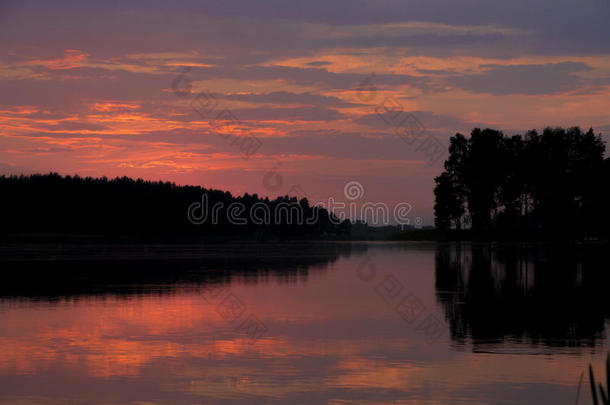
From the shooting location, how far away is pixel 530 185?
456ft

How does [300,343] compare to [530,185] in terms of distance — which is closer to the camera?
[300,343]

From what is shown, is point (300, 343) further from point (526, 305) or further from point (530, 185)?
point (530, 185)

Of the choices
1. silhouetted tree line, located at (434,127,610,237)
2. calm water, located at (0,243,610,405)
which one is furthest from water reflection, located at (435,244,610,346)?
silhouetted tree line, located at (434,127,610,237)

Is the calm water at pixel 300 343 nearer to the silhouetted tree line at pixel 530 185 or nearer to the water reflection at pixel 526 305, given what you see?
the water reflection at pixel 526 305

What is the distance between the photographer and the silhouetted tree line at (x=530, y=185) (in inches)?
5428

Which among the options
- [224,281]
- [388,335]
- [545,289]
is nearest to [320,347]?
[388,335]

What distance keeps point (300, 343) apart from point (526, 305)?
12272 millimetres

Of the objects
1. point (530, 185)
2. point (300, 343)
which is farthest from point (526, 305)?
point (530, 185)

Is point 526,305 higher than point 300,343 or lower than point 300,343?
higher

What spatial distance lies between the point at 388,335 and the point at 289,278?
2315cm

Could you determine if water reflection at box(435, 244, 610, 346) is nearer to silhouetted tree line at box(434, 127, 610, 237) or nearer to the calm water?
the calm water

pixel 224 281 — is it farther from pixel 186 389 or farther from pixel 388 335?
pixel 186 389

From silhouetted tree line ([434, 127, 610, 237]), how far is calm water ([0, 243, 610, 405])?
102 meters

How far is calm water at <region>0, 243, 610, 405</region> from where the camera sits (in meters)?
15.1
